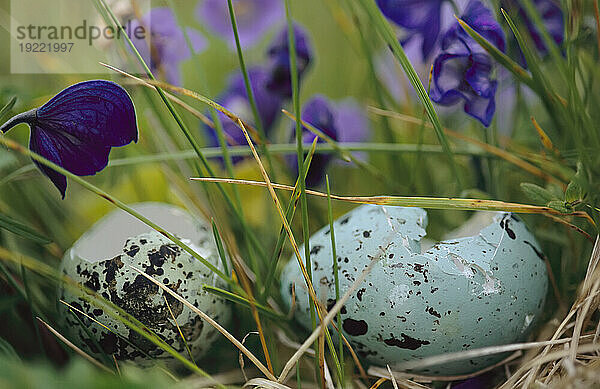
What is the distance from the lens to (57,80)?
3.34 ft

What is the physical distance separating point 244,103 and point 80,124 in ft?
1.33

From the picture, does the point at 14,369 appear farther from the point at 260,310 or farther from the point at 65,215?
the point at 65,215

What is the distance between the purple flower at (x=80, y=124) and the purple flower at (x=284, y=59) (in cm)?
38

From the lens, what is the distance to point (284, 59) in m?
0.89

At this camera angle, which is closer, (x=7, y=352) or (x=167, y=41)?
(x=7, y=352)

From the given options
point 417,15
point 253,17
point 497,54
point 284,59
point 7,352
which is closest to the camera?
point 7,352

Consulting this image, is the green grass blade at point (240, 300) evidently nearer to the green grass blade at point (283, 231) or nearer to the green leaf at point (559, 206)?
the green grass blade at point (283, 231)

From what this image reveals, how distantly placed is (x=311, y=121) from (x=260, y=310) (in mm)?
340

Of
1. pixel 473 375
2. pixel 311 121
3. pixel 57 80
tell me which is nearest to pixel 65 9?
pixel 57 80

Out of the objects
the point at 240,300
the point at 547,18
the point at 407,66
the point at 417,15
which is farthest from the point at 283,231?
the point at 547,18

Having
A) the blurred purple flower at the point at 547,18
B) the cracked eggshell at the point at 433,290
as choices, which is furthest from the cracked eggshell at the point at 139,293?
the blurred purple flower at the point at 547,18

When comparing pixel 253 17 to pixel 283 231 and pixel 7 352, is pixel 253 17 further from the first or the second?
pixel 7 352

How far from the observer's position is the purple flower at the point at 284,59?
0.89 meters

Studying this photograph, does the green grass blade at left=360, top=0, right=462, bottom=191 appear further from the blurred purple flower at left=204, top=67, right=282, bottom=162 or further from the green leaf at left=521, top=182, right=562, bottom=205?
the blurred purple flower at left=204, top=67, right=282, bottom=162
